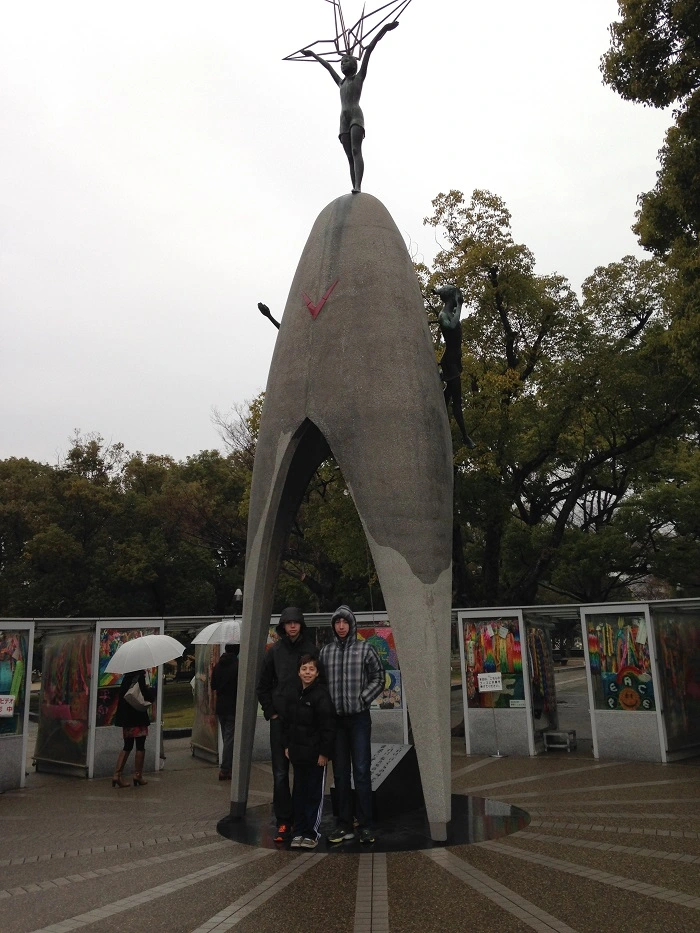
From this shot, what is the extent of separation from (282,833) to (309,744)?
0.96 metres

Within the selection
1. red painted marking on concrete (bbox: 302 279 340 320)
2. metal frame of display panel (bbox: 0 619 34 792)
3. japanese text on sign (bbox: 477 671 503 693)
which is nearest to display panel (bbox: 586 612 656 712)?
japanese text on sign (bbox: 477 671 503 693)

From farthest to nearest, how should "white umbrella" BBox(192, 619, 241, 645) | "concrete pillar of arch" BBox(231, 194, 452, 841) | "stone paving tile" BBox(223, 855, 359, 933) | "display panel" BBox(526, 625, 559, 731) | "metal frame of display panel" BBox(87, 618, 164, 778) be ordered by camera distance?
"display panel" BBox(526, 625, 559, 731)
"white umbrella" BBox(192, 619, 241, 645)
"metal frame of display panel" BBox(87, 618, 164, 778)
"concrete pillar of arch" BBox(231, 194, 452, 841)
"stone paving tile" BBox(223, 855, 359, 933)

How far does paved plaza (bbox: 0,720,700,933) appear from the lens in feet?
15.1

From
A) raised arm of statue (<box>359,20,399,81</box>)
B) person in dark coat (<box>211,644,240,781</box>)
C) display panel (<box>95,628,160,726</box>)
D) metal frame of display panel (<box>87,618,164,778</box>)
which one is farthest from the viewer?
display panel (<box>95,628,160,726</box>)

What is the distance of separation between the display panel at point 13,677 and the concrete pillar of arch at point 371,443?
4479 millimetres

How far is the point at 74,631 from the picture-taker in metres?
12.1

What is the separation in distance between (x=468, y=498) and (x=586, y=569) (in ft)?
22.0

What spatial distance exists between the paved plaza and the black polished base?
17 centimetres

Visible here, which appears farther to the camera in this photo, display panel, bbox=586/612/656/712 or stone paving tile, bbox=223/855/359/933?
display panel, bbox=586/612/656/712

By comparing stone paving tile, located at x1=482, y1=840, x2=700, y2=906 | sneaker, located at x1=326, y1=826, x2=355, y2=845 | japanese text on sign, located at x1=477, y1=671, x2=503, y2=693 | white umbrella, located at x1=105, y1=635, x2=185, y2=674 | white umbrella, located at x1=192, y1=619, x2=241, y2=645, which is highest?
white umbrella, located at x1=192, y1=619, x2=241, y2=645

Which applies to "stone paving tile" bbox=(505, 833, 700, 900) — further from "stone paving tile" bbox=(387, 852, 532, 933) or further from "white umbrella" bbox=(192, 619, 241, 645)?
"white umbrella" bbox=(192, 619, 241, 645)

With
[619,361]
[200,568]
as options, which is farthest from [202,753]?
[200,568]

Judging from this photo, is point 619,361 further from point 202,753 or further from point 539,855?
point 539,855

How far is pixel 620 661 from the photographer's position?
11602mm
